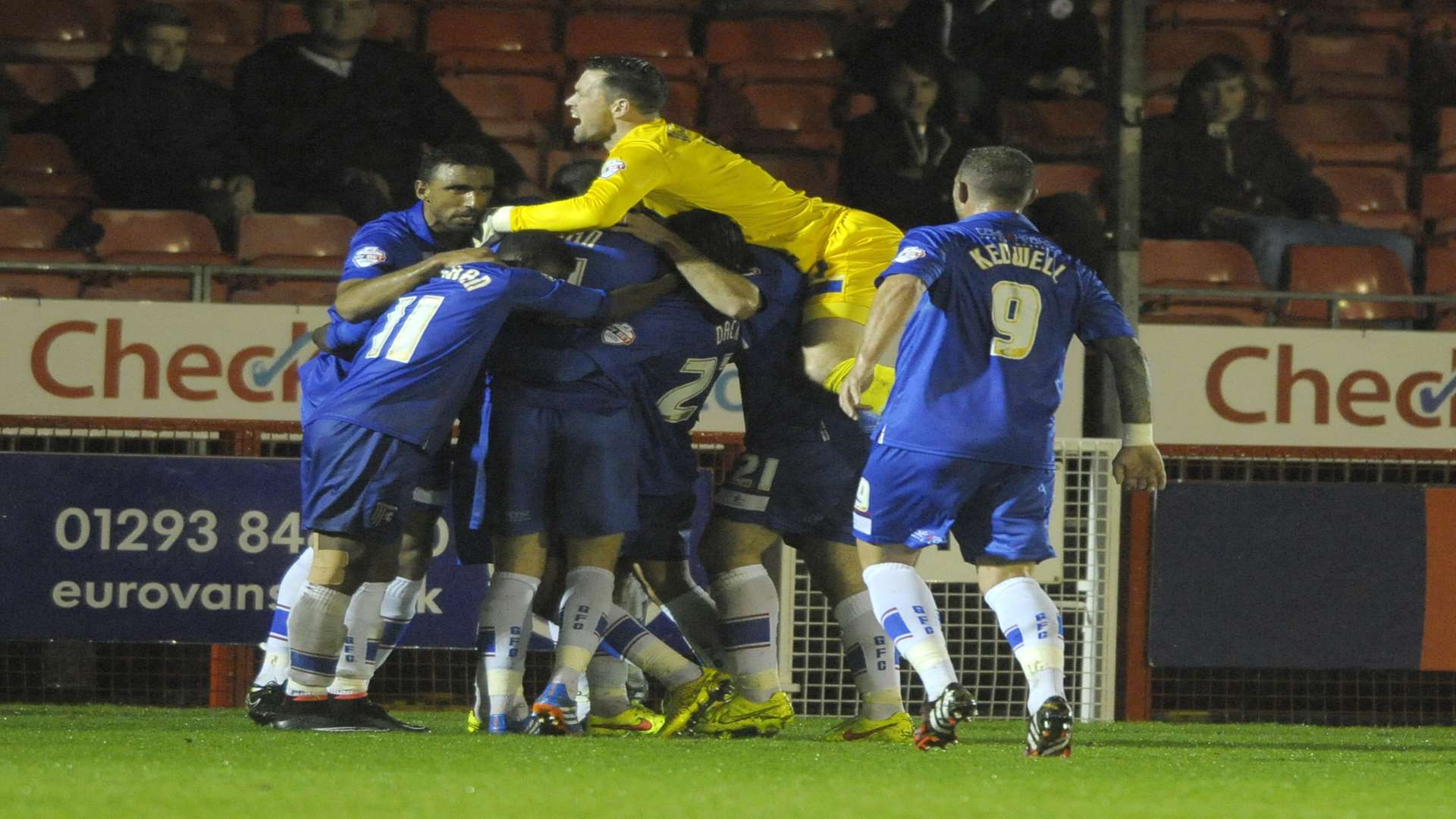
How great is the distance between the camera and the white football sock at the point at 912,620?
5.15m

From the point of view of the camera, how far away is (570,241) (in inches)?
231

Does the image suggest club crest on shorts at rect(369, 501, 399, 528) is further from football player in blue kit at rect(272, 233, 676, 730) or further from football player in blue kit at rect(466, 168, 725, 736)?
football player in blue kit at rect(466, 168, 725, 736)

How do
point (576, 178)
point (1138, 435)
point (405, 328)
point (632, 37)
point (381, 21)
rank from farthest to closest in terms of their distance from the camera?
point (632, 37) → point (381, 21) → point (576, 178) → point (405, 328) → point (1138, 435)

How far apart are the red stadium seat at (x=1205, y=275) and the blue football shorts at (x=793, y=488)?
13.3ft

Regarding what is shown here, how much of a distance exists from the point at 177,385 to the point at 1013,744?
3.87 meters

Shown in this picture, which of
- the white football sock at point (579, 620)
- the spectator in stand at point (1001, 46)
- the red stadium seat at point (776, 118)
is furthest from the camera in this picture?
the red stadium seat at point (776, 118)

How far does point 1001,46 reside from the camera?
11328 mm

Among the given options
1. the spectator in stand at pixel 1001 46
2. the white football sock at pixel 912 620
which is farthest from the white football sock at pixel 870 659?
the spectator in stand at pixel 1001 46

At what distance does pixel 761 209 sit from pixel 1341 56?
23.9 ft

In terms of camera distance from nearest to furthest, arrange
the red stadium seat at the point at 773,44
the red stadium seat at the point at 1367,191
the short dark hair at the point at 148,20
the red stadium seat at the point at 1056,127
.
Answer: the short dark hair at the point at 148,20, the red stadium seat at the point at 1367,191, the red stadium seat at the point at 1056,127, the red stadium seat at the point at 773,44

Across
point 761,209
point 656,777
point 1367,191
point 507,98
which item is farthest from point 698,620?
point 1367,191

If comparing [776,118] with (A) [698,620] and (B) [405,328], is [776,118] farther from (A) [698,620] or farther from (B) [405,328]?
(B) [405,328]

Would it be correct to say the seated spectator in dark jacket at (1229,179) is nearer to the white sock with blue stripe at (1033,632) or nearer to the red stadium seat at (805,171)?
the red stadium seat at (805,171)

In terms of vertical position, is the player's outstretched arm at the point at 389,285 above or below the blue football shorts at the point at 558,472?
above
